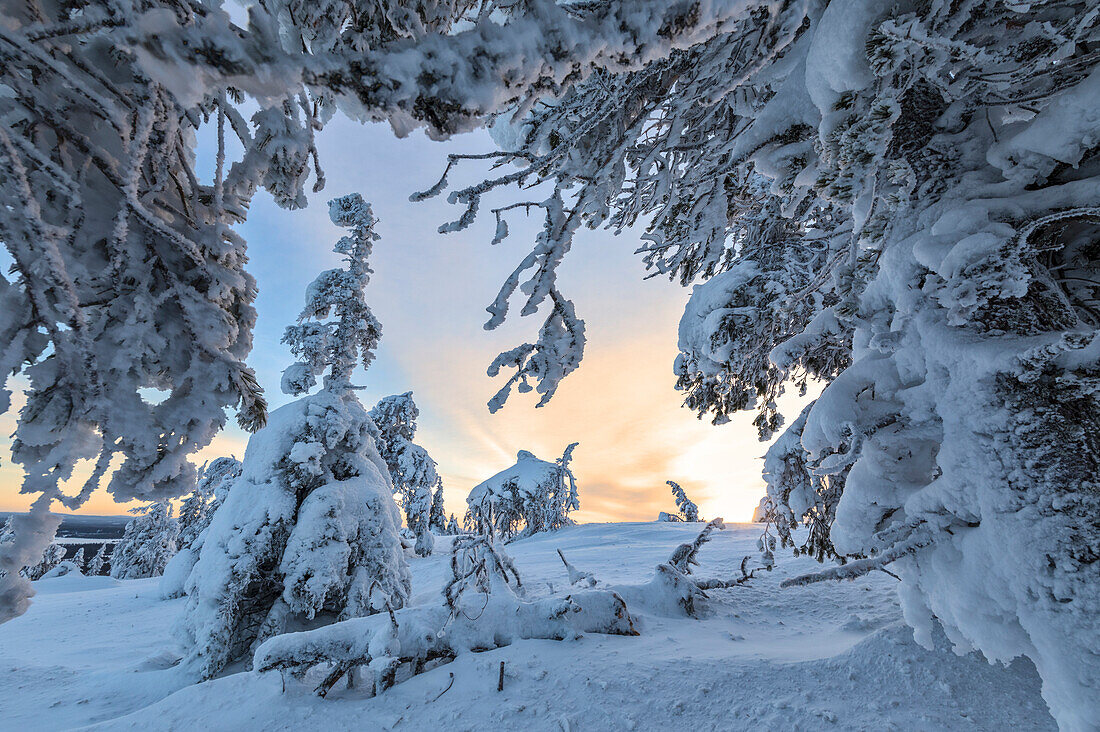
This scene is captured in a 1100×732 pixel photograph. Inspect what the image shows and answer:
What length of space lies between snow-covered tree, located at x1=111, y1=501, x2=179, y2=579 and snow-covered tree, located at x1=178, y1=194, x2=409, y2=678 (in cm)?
2482

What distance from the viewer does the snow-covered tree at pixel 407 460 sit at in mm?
15219

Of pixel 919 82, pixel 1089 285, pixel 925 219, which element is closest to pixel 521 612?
pixel 925 219

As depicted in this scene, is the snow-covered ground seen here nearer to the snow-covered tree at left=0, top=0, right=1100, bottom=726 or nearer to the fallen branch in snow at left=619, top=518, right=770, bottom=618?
the fallen branch in snow at left=619, top=518, right=770, bottom=618

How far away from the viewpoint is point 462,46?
3.63ft

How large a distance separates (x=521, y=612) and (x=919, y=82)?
4452mm

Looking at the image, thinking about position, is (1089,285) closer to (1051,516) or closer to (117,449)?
(1051,516)

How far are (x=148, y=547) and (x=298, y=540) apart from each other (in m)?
28.1

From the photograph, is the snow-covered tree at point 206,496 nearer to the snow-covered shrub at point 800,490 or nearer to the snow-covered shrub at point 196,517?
the snow-covered shrub at point 196,517

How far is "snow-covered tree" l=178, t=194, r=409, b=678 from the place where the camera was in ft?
18.4

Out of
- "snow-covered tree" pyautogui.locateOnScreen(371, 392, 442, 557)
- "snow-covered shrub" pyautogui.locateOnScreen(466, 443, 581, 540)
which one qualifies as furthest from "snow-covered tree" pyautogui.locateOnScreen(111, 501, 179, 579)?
"snow-covered shrub" pyautogui.locateOnScreen(466, 443, 581, 540)

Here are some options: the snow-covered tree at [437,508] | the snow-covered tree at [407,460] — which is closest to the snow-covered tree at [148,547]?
the snow-covered tree at [437,508]

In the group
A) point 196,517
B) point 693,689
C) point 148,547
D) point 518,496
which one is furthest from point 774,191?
point 148,547

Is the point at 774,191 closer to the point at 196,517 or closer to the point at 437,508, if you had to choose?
the point at 437,508

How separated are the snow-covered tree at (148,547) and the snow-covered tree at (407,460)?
1755cm
